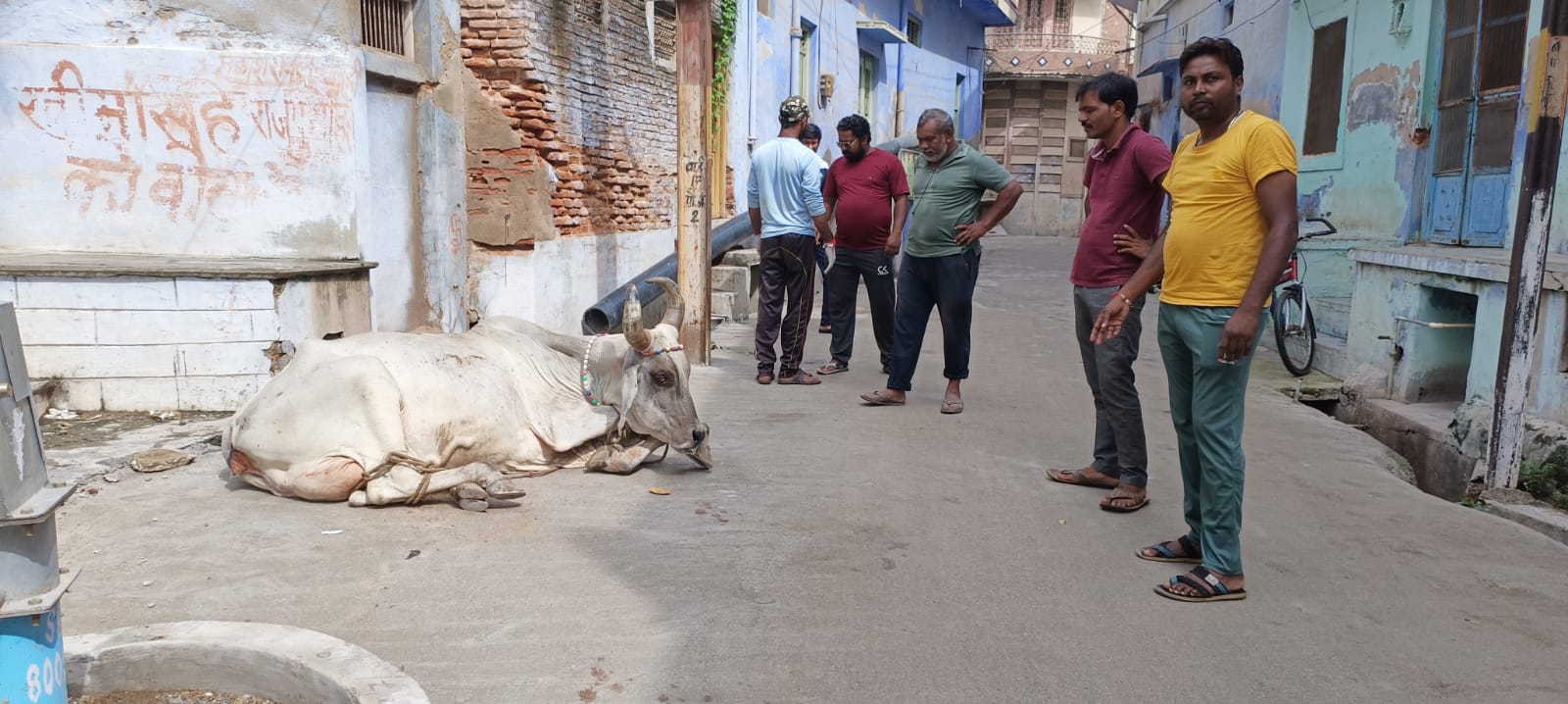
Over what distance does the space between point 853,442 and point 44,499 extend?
429cm

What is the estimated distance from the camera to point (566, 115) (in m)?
9.25

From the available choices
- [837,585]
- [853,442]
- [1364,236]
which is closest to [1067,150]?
[1364,236]

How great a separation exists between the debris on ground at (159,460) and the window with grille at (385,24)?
10.4 feet

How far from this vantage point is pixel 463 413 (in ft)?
16.8

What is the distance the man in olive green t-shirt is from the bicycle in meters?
3.81

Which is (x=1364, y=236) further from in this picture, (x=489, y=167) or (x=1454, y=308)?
(x=489, y=167)

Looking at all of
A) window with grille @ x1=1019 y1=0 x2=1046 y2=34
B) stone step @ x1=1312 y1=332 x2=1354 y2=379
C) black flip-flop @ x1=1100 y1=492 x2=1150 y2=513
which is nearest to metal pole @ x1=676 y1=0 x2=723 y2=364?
black flip-flop @ x1=1100 y1=492 x2=1150 y2=513

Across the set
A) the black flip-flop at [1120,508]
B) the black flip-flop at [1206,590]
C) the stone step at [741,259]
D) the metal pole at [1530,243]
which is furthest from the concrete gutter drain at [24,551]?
the stone step at [741,259]

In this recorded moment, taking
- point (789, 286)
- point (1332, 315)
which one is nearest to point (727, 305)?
point (789, 286)

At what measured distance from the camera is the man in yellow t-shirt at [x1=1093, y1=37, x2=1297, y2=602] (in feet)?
11.9

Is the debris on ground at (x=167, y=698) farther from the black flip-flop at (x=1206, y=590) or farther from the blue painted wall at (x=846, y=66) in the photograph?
the blue painted wall at (x=846, y=66)

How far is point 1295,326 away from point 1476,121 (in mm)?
2095

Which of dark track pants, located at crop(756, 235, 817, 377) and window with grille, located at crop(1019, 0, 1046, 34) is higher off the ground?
window with grille, located at crop(1019, 0, 1046, 34)

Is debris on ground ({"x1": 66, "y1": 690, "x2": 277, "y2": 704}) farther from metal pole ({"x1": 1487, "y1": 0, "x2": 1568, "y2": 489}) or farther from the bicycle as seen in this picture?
the bicycle
